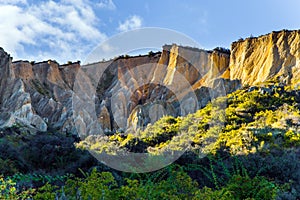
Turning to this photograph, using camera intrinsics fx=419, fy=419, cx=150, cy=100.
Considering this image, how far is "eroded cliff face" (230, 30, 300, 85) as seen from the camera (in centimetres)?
3222

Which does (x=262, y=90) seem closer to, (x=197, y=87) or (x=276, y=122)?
(x=276, y=122)

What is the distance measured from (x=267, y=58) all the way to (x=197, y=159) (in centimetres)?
2431

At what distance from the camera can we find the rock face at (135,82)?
35375 millimetres

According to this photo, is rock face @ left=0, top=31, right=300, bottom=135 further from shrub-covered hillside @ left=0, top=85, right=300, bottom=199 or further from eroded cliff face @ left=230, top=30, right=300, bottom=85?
shrub-covered hillside @ left=0, top=85, right=300, bottom=199

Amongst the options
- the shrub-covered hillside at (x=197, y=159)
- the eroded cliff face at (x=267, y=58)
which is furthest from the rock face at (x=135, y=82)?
the shrub-covered hillside at (x=197, y=159)

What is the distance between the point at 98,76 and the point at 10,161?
4242 cm

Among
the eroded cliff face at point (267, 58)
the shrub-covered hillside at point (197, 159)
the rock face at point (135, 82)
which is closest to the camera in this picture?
the shrub-covered hillside at point (197, 159)

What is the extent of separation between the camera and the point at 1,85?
44.6 meters

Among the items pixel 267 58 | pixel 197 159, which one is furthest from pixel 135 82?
pixel 197 159

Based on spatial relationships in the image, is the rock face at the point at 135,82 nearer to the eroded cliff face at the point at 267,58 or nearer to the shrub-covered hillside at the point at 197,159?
the eroded cliff face at the point at 267,58

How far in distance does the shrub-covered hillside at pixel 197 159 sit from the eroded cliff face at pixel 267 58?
13.8 feet

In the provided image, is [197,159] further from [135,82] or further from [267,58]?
[135,82]

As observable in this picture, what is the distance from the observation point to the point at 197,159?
557 inches

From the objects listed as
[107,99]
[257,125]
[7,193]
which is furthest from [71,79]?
[7,193]
